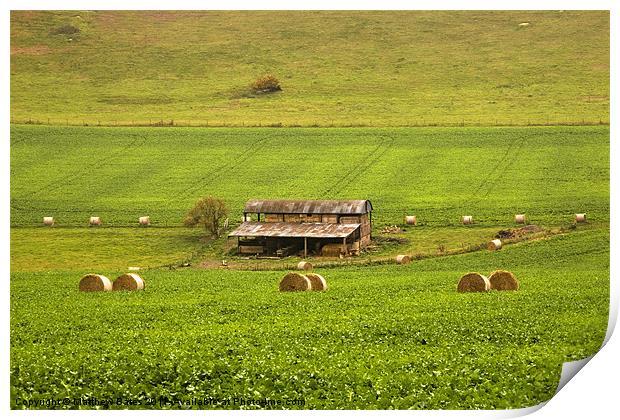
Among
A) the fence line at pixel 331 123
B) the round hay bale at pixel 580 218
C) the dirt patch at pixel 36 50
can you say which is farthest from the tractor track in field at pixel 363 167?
the dirt patch at pixel 36 50

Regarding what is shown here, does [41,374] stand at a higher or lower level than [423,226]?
higher

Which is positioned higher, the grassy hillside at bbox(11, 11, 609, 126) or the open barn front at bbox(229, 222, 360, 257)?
the grassy hillside at bbox(11, 11, 609, 126)

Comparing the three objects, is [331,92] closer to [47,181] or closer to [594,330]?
[47,181]

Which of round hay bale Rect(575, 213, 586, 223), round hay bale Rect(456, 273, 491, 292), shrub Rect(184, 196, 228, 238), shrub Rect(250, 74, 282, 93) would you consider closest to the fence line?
shrub Rect(250, 74, 282, 93)

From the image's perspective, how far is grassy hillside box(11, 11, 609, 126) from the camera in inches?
2889

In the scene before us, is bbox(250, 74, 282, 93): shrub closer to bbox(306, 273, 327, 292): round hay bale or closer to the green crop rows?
the green crop rows

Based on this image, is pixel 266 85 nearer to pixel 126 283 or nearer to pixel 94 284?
pixel 126 283

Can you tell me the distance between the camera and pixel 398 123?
246 feet

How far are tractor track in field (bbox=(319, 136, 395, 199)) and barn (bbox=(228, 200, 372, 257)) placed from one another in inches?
290

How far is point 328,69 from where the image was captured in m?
80.6

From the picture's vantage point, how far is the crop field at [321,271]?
22.3 m

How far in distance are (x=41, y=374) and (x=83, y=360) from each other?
113 centimetres
